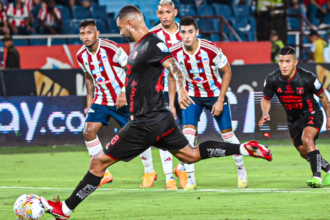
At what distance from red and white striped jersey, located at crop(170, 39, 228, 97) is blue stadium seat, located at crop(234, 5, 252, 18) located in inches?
→ 497

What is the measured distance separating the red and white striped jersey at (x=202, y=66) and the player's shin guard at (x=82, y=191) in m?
2.70

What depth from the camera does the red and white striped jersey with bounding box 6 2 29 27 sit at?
16.7 meters

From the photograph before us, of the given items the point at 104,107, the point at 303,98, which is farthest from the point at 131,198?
the point at 303,98

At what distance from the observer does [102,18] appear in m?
18.2

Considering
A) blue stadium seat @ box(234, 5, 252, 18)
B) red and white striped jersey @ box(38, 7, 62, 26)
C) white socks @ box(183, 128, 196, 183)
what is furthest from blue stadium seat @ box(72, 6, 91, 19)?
white socks @ box(183, 128, 196, 183)

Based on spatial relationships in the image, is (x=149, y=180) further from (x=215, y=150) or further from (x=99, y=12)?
(x=99, y=12)

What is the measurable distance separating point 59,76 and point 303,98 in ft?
23.9

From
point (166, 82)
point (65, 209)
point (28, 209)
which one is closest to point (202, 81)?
point (166, 82)

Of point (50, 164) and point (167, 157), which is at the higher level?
point (167, 157)

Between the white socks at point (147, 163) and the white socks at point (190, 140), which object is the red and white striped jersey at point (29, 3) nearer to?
the white socks at point (147, 163)

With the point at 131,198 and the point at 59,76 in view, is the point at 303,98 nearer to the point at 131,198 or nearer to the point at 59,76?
the point at 131,198

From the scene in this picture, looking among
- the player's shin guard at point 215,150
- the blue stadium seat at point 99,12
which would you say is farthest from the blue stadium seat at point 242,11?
the player's shin guard at point 215,150

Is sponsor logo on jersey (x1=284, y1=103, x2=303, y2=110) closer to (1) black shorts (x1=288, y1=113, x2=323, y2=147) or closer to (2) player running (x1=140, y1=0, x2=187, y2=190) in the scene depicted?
(1) black shorts (x1=288, y1=113, x2=323, y2=147)

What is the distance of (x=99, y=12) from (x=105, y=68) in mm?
10734
